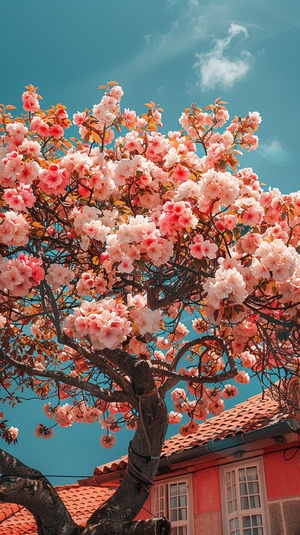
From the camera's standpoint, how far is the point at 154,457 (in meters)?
6.15

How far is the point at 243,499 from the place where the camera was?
9.84 metres

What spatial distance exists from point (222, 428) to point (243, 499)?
154 cm

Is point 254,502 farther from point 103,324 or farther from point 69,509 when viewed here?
point 103,324

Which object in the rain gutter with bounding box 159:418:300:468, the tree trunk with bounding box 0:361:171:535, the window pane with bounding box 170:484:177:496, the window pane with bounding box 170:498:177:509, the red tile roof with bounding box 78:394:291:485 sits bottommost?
the tree trunk with bounding box 0:361:171:535

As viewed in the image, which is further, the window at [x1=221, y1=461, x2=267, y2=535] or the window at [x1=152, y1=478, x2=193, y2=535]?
the window at [x1=152, y1=478, x2=193, y2=535]

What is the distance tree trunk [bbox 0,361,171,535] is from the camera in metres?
5.51

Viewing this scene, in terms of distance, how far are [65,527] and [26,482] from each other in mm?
635

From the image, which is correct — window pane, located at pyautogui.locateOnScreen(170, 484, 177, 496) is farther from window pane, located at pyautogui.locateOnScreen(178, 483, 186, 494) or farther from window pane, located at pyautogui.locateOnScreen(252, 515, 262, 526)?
window pane, located at pyautogui.locateOnScreen(252, 515, 262, 526)

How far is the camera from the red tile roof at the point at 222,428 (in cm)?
992

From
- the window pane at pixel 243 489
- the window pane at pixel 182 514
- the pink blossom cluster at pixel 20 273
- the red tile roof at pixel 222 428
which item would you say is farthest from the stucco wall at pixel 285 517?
the pink blossom cluster at pixel 20 273

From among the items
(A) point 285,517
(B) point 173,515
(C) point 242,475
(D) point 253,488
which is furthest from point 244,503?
(B) point 173,515

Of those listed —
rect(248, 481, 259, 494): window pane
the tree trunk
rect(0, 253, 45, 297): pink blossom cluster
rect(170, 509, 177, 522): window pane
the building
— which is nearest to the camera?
rect(0, 253, 45, 297): pink blossom cluster

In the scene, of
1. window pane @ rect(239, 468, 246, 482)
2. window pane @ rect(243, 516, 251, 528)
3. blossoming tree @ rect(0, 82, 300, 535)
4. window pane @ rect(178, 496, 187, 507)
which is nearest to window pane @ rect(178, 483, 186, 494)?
window pane @ rect(178, 496, 187, 507)

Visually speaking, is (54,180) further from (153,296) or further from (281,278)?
(281,278)
